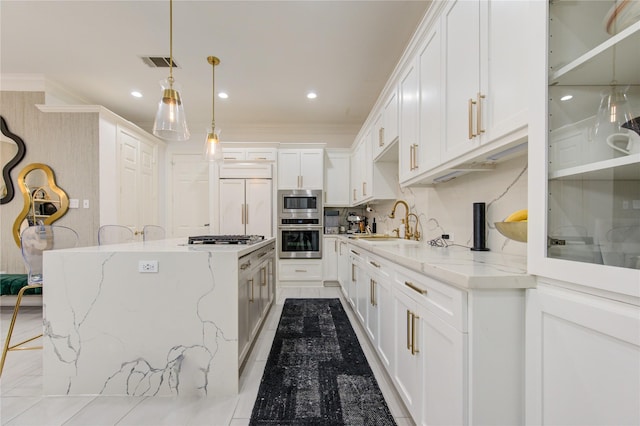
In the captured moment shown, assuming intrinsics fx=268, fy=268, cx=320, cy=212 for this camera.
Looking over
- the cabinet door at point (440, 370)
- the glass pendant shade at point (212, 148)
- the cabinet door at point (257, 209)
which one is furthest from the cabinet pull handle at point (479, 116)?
the cabinet door at point (257, 209)

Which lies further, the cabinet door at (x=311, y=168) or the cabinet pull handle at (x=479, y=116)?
the cabinet door at (x=311, y=168)

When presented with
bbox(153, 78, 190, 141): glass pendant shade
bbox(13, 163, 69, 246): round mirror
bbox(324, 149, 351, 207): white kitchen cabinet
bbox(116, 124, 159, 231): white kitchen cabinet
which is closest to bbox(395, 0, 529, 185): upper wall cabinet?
bbox(153, 78, 190, 141): glass pendant shade

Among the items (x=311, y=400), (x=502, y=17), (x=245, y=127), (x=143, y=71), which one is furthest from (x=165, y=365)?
(x=245, y=127)

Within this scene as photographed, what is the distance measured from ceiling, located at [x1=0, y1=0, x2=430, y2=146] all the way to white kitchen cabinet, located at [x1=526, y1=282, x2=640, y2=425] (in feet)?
8.02

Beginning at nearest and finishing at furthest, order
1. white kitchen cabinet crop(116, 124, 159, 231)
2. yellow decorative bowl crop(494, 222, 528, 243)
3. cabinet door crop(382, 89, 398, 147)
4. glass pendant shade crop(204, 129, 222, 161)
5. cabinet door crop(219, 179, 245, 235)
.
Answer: yellow decorative bowl crop(494, 222, 528, 243) → cabinet door crop(382, 89, 398, 147) → glass pendant shade crop(204, 129, 222, 161) → white kitchen cabinet crop(116, 124, 159, 231) → cabinet door crop(219, 179, 245, 235)

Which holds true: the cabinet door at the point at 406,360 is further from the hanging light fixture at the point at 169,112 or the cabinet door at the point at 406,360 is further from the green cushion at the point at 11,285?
the green cushion at the point at 11,285

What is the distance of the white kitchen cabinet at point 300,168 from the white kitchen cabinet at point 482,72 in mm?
3067

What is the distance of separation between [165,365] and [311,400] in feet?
3.01

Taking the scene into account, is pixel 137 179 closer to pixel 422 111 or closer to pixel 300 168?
pixel 300 168

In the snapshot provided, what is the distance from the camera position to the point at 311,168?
454cm

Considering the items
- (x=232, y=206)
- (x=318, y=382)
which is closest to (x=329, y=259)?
(x=232, y=206)

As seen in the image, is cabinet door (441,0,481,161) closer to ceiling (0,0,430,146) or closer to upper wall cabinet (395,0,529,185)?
upper wall cabinet (395,0,529,185)

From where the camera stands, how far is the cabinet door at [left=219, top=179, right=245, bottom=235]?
A: 4391 millimetres

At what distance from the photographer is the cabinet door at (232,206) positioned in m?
4.39
